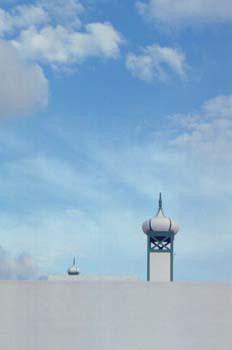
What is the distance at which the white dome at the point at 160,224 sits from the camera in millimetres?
20516

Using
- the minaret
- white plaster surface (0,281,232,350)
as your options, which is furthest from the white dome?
white plaster surface (0,281,232,350)

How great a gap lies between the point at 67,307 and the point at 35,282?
83 cm

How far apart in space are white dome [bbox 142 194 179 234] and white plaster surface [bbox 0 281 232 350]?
7664 millimetres

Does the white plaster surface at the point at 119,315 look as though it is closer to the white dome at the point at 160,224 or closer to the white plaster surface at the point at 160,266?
the white dome at the point at 160,224

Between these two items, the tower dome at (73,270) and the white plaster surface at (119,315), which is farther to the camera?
the tower dome at (73,270)

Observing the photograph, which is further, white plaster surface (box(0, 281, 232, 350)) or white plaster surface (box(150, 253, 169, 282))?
white plaster surface (box(150, 253, 169, 282))

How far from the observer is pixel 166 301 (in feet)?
42.0

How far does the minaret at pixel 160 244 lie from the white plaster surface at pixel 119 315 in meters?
7.70

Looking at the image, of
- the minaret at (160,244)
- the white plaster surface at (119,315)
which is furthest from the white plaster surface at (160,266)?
the white plaster surface at (119,315)

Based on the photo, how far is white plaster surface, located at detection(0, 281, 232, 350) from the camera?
1279 cm

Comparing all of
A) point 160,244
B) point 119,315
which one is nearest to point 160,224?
point 160,244

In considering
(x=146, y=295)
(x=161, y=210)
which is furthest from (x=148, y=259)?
(x=146, y=295)

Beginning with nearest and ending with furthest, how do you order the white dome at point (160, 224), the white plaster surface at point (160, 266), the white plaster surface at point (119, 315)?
the white plaster surface at point (119, 315) → the white dome at point (160, 224) → the white plaster surface at point (160, 266)

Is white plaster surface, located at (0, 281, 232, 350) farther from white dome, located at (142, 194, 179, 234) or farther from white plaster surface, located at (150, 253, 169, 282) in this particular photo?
white plaster surface, located at (150, 253, 169, 282)
